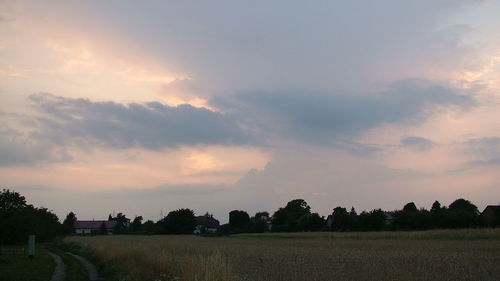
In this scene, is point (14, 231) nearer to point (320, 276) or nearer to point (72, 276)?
point (72, 276)

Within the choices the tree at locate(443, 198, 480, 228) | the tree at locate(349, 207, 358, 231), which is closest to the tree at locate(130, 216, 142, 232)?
the tree at locate(349, 207, 358, 231)

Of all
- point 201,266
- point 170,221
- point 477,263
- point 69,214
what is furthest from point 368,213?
point 69,214

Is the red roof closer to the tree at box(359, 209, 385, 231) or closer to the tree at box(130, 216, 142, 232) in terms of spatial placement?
the tree at box(130, 216, 142, 232)

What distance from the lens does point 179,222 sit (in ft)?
424

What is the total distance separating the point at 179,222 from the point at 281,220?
32.2 meters

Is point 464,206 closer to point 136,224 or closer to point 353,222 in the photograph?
point 353,222

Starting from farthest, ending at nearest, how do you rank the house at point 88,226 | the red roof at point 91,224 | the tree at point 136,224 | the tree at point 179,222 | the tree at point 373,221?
the red roof at point 91,224
the house at point 88,226
the tree at point 136,224
the tree at point 179,222
the tree at point 373,221

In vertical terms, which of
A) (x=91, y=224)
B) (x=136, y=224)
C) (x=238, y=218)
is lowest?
(x=136, y=224)

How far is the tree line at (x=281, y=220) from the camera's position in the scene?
4438 centimetres

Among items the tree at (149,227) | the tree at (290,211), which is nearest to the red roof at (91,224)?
the tree at (149,227)

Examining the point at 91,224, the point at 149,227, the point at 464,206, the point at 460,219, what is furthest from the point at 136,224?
the point at 460,219

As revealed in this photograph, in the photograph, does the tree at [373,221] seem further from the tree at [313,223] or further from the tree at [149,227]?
the tree at [149,227]

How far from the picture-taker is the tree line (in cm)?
4438

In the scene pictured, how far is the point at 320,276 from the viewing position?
16.4m
